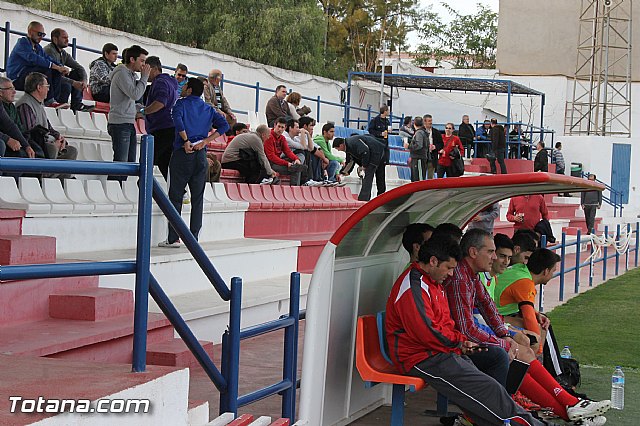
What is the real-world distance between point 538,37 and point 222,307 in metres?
36.4

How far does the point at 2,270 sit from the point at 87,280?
3768mm

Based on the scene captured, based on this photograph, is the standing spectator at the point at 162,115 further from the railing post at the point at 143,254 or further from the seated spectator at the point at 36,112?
the railing post at the point at 143,254

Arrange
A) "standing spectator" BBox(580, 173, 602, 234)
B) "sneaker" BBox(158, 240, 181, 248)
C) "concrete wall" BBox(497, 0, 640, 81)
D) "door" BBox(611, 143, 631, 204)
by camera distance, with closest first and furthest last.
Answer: "sneaker" BBox(158, 240, 181, 248) → "standing spectator" BBox(580, 173, 602, 234) → "door" BBox(611, 143, 631, 204) → "concrete wall" BBox(497, 0, 640, 81)

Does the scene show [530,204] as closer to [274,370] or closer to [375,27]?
[274,370]

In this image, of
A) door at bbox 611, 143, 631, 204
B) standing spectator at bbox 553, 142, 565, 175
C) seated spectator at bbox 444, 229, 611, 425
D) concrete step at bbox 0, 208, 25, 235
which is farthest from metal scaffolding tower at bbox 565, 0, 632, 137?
concrete step at bbox 0, 208, 25, 235

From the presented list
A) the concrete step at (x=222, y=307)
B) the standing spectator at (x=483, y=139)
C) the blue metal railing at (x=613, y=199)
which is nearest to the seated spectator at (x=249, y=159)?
the concrete step at (x=222, y=307)

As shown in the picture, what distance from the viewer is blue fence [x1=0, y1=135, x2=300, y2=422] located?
397 centimetres

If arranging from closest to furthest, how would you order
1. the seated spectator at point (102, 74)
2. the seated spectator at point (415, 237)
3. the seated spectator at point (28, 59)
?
the seated spectator at point (415, 237), the seated spectator at point (28, 59), the seated spectator at point (102, 74)

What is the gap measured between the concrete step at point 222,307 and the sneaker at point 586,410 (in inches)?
126

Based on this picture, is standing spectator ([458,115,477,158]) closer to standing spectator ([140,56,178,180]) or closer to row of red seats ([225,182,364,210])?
row of red seats ([225,182,364,210])

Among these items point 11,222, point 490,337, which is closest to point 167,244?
point 11,222

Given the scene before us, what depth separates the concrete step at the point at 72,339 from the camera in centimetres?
585

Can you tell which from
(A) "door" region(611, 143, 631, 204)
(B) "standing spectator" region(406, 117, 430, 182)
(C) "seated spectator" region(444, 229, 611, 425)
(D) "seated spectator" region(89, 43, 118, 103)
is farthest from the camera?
(A) "door" region(611, 143, 631, 204)

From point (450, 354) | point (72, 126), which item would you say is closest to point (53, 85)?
point (72, 126)
